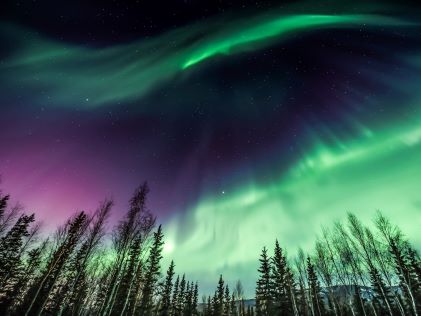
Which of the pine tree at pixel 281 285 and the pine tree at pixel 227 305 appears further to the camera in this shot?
the pine tree at pixel 227 305

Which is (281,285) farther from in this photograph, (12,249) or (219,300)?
(12,249)

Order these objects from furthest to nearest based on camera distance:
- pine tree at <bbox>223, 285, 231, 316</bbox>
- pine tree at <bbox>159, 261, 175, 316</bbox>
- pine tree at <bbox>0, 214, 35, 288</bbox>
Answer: pine tree at <bbox>223, 285, 231, 316</bbox> → pine tree at <bbox>159, 261, 175, 316</bbox> → pine tree at <bbox>0, 214, 35, 288</bbox>

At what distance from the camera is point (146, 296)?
39.0 metres

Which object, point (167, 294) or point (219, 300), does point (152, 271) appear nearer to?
point (167, 294)

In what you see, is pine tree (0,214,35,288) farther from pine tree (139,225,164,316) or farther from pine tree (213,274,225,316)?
pine tree (213,274,225,316)

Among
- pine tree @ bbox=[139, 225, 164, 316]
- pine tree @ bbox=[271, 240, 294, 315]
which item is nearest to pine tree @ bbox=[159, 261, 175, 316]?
pine tree @ bbox=[139, 225, 164, 316]

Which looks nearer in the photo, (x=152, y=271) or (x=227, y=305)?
(x=152, y=271)

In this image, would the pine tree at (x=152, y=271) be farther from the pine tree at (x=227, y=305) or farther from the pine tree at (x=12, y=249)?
the pine tree at (x=227, y=305)

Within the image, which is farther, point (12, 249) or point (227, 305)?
point (227, 305)

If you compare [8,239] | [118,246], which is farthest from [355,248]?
[8,239]

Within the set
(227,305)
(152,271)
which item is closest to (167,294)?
(152,271)

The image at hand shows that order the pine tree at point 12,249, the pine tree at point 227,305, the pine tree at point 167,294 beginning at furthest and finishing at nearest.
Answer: the pine tree at point 227,305, the pine tree at point 167,294, the pine tree at point 12,249

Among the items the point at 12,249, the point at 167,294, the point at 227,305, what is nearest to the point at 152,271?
the point at 167,294

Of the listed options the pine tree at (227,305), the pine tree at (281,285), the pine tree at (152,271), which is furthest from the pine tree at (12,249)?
the pine tree at (227,305)
